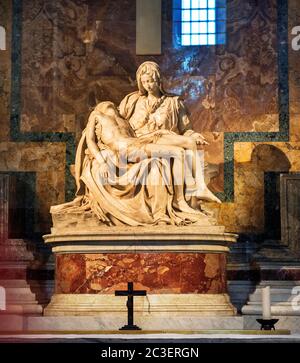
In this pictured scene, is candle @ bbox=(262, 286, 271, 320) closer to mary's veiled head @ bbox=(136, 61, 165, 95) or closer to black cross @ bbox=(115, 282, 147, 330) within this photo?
black cross @ bbox=(115, 282, 147, 330)

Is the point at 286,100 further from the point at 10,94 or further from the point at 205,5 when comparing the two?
the point at 10,94

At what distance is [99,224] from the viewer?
34.3ft

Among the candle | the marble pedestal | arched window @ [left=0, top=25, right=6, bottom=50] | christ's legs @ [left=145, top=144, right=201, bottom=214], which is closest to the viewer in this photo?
the candle

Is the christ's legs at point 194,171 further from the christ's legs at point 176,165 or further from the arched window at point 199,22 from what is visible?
the arched window at point 199,22

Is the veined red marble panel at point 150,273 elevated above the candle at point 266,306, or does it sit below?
above

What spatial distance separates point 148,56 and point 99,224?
108 inches

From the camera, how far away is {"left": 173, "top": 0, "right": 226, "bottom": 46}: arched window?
12500 millimetres

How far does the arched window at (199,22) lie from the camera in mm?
12500

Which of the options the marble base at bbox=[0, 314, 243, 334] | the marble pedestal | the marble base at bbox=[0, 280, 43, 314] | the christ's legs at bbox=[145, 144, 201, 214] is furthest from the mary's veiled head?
the marble base at bbox=[0, 314, 243, 334]

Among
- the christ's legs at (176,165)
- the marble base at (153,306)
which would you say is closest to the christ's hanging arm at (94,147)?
the christ's legs at (176,165)

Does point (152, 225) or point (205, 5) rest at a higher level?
point (205, 5)

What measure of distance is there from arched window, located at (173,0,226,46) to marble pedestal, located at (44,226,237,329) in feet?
10.1
